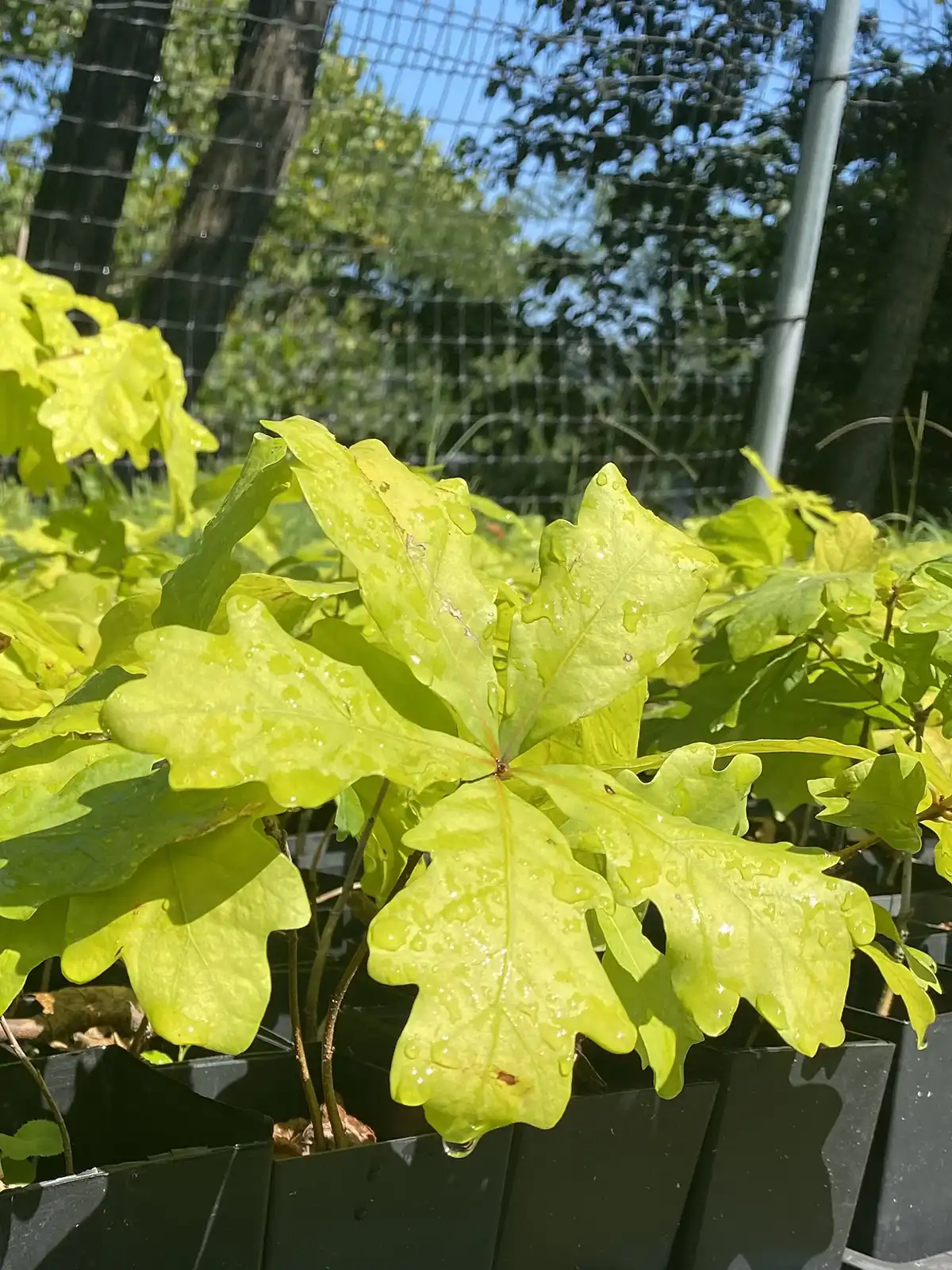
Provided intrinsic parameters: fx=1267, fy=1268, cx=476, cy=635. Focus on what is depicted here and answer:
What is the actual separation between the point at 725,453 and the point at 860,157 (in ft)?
3.41

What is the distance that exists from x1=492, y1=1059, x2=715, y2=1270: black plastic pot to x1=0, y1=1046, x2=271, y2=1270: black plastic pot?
0.67 feet

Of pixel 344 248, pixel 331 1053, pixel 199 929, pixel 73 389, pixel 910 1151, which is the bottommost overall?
pixel 910 1151

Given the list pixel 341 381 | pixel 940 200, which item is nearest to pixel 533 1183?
pixel 940 200

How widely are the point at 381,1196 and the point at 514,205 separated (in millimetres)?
3981

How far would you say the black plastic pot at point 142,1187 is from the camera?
689mm

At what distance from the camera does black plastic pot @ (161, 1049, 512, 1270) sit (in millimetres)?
767

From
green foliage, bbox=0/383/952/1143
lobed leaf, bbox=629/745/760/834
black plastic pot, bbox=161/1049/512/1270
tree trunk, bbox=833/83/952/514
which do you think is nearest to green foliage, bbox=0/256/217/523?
green foliage, bbox=0/383/952/1143

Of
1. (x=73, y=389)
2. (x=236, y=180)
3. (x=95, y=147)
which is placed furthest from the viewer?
(x=236, y=180)

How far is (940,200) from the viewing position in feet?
13.3

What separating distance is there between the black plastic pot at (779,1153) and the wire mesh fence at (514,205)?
2.95m

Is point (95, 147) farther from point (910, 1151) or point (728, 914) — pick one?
point (728, 914)

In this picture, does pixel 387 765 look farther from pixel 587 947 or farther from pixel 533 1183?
pixel 533 1183

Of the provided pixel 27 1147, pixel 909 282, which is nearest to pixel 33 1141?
pixel 27 1147

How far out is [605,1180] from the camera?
0.91 m
